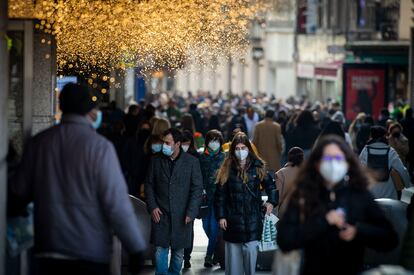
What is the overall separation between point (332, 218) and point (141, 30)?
8.22 meters

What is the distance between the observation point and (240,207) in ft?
43.1

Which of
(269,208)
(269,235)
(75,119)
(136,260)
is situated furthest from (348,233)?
(269,235)

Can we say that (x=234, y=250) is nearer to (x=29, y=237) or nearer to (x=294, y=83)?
(x=29, y=237)

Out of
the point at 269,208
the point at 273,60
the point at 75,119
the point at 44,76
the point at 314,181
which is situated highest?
the point at 273,60

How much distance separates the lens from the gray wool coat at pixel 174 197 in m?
14.0

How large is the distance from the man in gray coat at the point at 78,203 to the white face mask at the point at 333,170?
1235 mm

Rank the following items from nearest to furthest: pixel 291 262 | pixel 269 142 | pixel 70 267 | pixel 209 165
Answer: pixel 291 262, pixel 70 267, pixel 209 165, pixel 269 142

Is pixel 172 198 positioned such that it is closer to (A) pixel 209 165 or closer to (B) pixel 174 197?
(B) pixel 174 197

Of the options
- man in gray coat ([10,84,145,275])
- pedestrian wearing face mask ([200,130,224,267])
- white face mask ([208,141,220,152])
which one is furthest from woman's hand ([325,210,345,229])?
white face mask ([208,141,220,152])

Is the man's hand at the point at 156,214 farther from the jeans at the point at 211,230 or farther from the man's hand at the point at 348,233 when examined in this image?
the man's hand at the point at 348,233

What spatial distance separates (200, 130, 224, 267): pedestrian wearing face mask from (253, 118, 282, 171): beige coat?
707 centimetres

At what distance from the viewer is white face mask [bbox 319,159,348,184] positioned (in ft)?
26.5

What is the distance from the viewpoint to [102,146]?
8414mm

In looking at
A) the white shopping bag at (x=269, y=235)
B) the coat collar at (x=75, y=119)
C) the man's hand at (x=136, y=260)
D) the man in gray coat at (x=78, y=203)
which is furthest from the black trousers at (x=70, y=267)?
the white shopping bag at (x=269, y=235)
